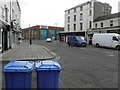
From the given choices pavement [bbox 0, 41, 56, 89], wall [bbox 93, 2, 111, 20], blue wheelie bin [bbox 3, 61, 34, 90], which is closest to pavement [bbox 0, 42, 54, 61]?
pavement [bbox 0, 41, 56, 89]

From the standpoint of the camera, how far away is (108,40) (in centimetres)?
2572

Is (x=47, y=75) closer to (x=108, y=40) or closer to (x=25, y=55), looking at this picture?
(x=25, y=55)

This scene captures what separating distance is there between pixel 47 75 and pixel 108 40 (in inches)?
905

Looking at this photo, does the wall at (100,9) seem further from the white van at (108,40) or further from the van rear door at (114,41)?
the van rear door at (114,41)

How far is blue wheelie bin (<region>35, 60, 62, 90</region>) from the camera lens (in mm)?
4293

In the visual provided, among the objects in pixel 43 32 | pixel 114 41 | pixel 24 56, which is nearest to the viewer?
pixel 24 56

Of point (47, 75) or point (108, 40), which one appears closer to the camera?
point (47, 75)

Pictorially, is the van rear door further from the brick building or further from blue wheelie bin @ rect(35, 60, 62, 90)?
the brick building

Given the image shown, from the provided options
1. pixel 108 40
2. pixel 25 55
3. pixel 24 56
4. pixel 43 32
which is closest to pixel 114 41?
pixel 108 40

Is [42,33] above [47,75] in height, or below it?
above

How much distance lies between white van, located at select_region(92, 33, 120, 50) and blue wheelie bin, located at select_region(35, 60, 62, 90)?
842 inches

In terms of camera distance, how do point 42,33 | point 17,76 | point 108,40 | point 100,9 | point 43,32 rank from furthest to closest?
point 42,33
point 43,32
point 100,9
point 108,40
point 17,76

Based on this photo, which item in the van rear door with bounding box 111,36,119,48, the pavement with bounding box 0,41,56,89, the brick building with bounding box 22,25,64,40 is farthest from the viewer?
the brick building with bounding box 22,25,64,40

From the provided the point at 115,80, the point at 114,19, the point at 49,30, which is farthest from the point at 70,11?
the point at 115,80
